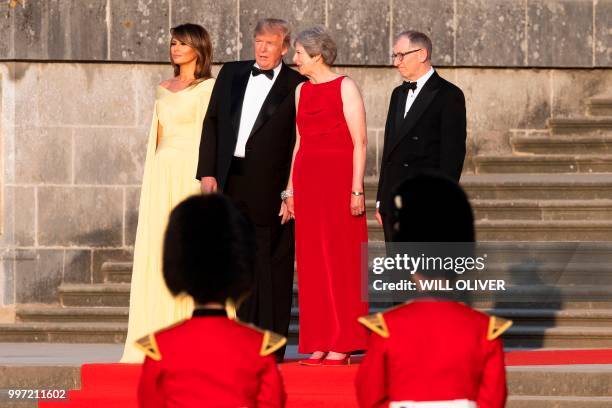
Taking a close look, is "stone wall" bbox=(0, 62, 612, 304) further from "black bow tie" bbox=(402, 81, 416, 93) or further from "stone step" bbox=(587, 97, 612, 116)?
"black bow tie" bbox=(402, 81, 416, 93)

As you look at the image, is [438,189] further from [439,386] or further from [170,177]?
[170,177]

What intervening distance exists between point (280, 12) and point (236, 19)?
353 millimetres

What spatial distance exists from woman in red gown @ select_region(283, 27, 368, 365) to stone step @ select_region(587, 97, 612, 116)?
4.44 metres

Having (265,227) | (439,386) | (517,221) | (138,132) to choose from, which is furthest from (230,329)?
(138,132)

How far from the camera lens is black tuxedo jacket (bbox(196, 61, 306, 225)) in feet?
28.7

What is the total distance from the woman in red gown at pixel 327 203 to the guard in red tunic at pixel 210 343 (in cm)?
396

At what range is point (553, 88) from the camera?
1270 centimetres

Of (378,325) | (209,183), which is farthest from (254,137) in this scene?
(378,325)

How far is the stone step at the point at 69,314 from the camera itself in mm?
11250

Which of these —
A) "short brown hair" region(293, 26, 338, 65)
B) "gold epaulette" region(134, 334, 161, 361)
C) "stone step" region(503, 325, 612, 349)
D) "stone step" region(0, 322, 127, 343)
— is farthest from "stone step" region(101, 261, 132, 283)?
"gold epaulette" region(134, 334, 161, 361)

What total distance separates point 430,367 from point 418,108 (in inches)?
166

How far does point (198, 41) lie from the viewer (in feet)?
28.7

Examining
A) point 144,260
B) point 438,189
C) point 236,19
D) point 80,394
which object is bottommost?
point 80,394

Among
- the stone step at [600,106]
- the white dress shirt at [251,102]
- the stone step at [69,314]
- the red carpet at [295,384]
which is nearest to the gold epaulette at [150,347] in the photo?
the red carpet at [295,384]
